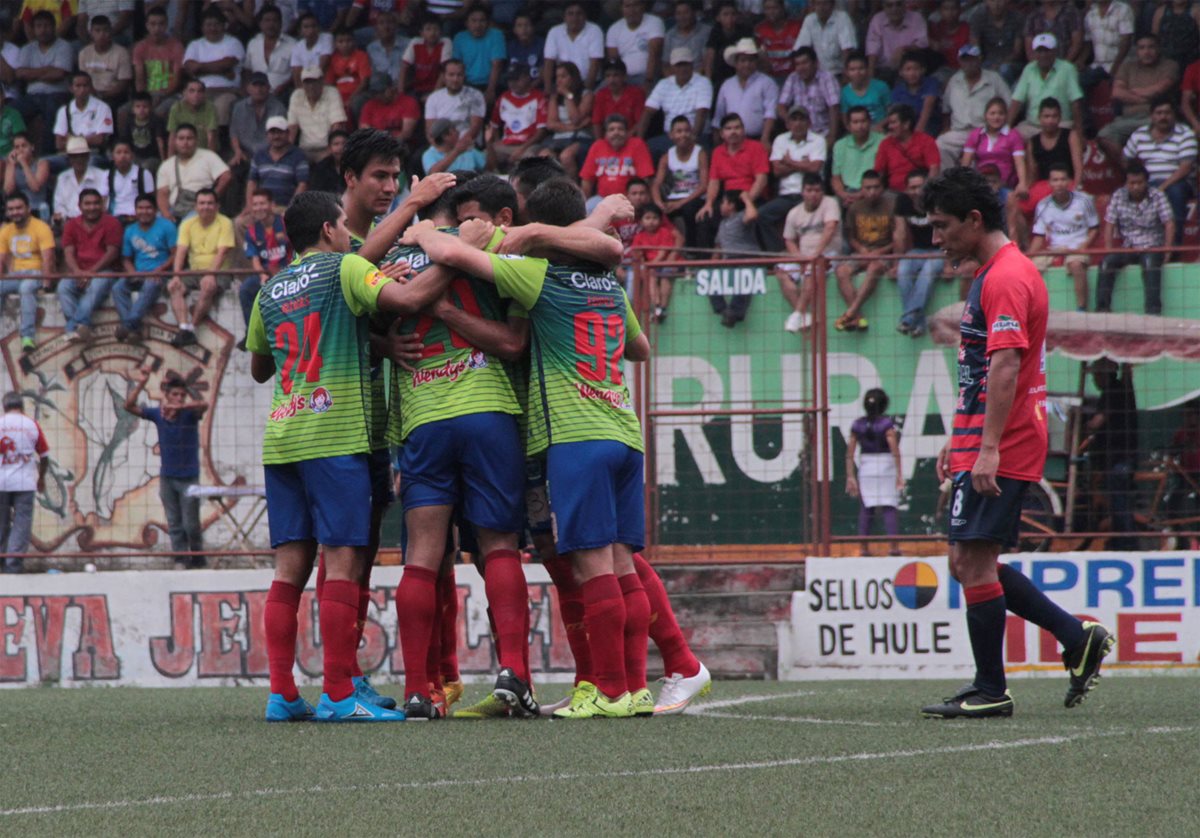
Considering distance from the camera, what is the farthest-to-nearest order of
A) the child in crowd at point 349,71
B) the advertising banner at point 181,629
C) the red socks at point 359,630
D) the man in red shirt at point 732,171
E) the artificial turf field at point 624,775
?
the child in crowd at point 349,71 → the man in red shirt at point 732,171 → the advertising banner at point 181,629 → the red socks at point 359,630 → the artificial turf field at point 624,775

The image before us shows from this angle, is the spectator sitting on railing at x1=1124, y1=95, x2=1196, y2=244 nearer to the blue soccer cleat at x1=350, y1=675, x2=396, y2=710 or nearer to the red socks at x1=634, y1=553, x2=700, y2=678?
the red socks at x1=634, y1=553, x2=700, y2=678

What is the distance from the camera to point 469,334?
257 inches

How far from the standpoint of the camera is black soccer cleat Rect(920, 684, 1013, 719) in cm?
662

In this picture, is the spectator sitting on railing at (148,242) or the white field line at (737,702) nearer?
the white field line at (737,702)

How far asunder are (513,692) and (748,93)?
1054cm

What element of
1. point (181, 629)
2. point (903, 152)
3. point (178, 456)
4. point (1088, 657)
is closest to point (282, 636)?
point (1088, 657)

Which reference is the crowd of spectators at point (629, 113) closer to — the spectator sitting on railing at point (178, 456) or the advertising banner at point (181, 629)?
the spectator sitting on railing at point (178, 456)

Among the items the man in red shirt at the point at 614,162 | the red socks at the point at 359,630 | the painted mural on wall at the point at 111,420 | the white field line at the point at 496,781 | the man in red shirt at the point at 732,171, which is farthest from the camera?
the man in red shirt at the point at 614,162

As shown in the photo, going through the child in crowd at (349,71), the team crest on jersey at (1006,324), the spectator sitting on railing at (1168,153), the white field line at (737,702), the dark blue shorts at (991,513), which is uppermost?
the child in crowd at (349,71)

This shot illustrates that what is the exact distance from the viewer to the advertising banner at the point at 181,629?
35.0 feet

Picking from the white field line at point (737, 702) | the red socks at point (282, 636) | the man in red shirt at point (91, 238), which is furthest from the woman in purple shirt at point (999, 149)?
the red socks at point (282, 636)

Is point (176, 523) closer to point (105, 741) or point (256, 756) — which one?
point (105, 741)

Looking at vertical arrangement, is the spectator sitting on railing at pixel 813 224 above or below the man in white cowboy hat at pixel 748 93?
below

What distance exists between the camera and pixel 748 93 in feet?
52.5
